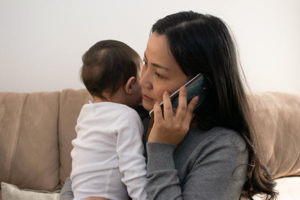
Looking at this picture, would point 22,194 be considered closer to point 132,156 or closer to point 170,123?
point 132,156

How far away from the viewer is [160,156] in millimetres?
838

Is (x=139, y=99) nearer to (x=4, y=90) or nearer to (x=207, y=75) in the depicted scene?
(x=207, y=75)

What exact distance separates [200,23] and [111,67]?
380mm

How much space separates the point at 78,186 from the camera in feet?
3.34

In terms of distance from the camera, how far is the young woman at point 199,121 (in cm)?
81

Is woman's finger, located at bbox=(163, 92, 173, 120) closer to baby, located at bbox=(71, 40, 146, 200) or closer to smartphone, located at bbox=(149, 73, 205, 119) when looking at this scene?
smartphone, located at bbox=(149, 73, 205, 119)

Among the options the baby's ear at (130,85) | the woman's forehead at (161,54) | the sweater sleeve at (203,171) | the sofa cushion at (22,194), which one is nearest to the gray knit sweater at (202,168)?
the sweater sleeve at (203,171)

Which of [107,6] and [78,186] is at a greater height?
[107,6]

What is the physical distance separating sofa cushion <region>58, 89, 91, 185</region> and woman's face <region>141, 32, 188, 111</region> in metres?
1.01

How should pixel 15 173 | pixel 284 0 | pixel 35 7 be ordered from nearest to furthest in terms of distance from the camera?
pixel 15 173, pixel 35 7, pixel 284 0

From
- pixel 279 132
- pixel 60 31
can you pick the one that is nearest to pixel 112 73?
pixel 60 31

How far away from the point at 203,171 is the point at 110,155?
31 centimetres

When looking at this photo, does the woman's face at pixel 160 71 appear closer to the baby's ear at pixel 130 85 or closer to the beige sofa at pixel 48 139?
the baby's ear at pixel 130 85

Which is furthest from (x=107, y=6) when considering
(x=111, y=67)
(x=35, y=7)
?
(x=111, y=67)
